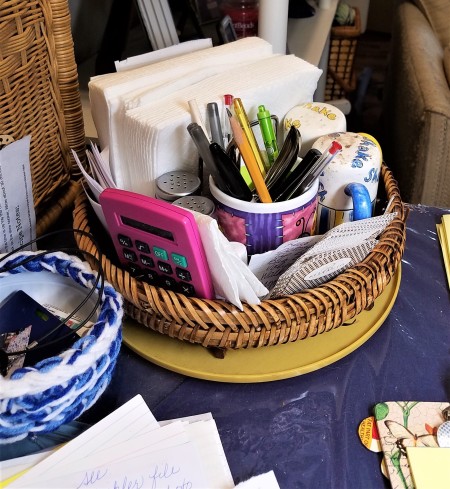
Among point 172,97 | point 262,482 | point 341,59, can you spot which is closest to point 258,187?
point 172,97

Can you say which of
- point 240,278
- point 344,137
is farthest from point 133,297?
point 344,137

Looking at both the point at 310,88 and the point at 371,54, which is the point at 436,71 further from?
the point at 371,54

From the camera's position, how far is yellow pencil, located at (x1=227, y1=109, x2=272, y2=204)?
0.50m

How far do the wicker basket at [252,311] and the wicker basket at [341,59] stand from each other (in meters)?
1.46

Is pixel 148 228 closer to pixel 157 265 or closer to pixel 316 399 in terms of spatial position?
pixel 157 265

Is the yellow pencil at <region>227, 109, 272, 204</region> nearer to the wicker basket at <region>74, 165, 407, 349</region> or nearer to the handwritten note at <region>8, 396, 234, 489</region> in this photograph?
the wicker basket at <region>74, 165, 407, 349</region>

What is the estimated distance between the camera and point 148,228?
458mm

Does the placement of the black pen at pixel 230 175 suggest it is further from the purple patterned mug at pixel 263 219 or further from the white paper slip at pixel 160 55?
the white paper slip at pixel 160 55

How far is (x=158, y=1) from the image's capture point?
85 centimetres

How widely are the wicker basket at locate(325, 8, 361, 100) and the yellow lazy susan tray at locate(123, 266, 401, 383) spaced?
1449 mm

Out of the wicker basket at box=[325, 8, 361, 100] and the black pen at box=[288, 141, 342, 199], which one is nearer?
the black pen at box=[288, 141, 342, 199]

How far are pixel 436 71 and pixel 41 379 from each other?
1.09 m

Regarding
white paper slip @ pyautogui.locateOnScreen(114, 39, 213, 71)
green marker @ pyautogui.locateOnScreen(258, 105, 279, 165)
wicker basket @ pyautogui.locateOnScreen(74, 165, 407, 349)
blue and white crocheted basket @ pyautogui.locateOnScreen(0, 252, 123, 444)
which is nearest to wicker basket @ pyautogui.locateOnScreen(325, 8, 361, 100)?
white paper slip @ pyautogui.locateOnScreen(114, 39, 213, 71)

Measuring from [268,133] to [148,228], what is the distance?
6.6 inches
